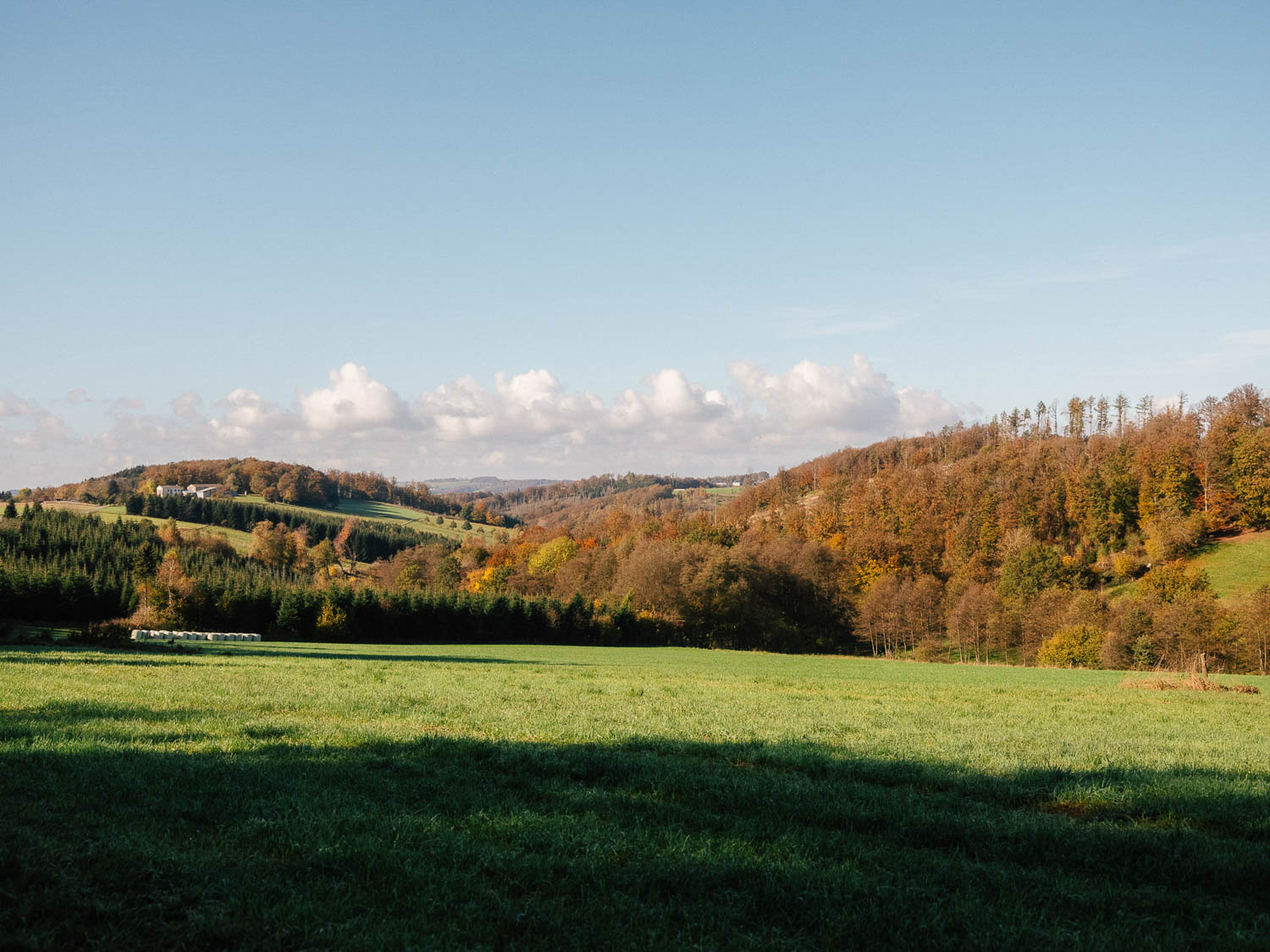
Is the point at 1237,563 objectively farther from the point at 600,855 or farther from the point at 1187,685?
the point at 600,855

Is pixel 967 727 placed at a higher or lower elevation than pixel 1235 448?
lower

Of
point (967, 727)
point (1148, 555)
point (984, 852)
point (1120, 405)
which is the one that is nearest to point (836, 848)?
point (984, 852)

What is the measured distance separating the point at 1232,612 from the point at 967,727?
79038 millimetres

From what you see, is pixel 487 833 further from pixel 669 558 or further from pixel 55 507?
pixel 55 507

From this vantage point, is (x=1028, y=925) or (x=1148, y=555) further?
(x=1148, y=555)

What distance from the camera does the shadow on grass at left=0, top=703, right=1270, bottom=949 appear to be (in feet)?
17.1

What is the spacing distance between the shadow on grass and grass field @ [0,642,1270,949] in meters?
0.03

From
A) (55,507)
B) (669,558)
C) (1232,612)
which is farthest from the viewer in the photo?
(55,507)

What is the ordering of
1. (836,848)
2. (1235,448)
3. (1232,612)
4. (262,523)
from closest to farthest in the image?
(836,848), (1232,612), (1235,448), (262,523)

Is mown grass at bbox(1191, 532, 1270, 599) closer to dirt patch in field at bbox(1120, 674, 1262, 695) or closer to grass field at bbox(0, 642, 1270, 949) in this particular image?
dirt patch in field at bbox(1120, 674, 1262, 695)

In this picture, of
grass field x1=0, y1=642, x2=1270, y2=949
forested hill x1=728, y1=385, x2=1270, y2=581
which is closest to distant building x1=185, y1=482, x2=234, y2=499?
forested hill x1=728, y1=385, x2=1270, y2=581

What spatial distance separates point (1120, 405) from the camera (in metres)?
168

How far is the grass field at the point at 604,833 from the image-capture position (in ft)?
17.3

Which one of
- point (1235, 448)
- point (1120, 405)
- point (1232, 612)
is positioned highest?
point (1120, 405)
